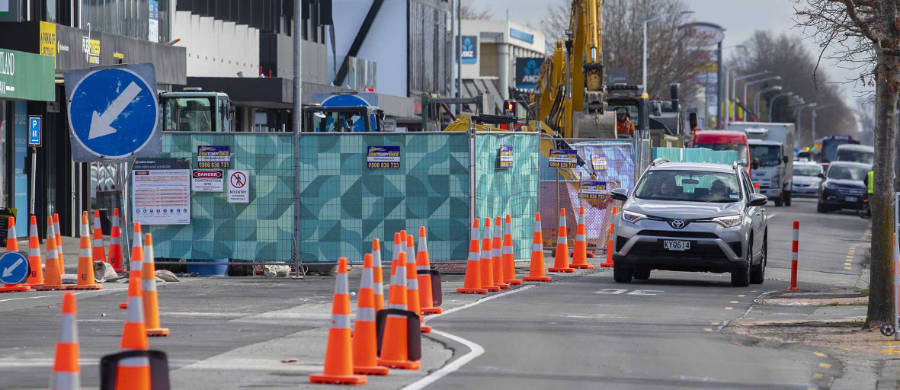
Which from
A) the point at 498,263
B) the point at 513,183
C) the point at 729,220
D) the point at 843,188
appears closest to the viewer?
the point at 498,263

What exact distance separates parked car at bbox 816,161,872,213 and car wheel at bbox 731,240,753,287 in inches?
1324

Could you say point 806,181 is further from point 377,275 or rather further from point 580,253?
point 377,275

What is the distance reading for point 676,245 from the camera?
19875 mm

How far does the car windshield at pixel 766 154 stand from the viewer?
58938mm

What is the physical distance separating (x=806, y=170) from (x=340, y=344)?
66.2 metres

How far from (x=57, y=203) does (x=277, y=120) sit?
19699 millimetres

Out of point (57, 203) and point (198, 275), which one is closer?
point (198, 275)

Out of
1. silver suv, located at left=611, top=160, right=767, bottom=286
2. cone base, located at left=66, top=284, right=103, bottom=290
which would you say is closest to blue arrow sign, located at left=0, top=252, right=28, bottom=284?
cone base, located at left=66, top=284, right=103, bottom=290

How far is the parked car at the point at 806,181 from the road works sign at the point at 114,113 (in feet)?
185

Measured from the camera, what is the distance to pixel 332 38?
66500 mm

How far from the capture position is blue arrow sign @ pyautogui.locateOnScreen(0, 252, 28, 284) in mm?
18000

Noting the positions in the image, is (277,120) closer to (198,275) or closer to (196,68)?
(196,68)

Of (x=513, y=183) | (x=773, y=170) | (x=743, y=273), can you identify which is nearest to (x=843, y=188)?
(x=773, y=170)

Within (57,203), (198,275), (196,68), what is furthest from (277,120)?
(198,275)
